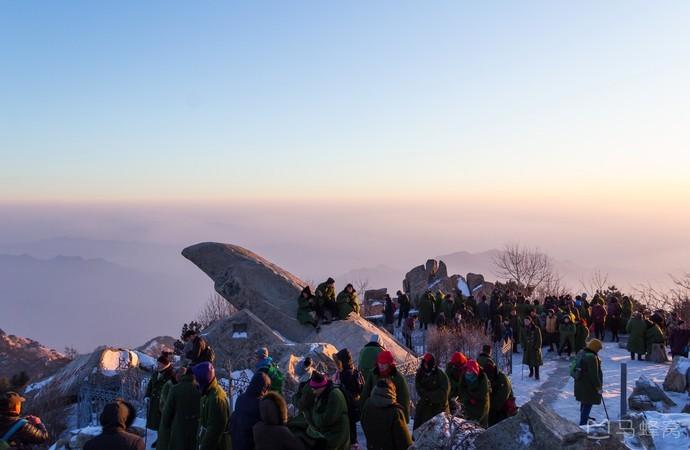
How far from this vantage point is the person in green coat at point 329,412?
21.8ft

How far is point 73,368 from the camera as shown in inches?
594

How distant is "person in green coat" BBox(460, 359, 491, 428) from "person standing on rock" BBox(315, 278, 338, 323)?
8813 mm

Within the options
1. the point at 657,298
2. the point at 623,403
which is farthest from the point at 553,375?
the point at 657,298

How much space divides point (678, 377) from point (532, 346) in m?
3.20

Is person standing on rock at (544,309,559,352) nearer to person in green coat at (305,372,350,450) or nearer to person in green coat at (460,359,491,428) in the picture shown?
person in green coat at (460,359,491,428)

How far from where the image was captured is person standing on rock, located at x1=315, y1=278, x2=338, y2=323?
16.7m

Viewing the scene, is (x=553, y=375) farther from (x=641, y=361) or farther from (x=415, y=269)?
(x=415, y=269)

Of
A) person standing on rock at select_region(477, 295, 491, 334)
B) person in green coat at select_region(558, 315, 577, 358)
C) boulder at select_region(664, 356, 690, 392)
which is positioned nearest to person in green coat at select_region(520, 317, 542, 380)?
person in green coat at select_region(558, 315, 577, 358)

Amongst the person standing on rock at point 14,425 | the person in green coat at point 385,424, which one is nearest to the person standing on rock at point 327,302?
the person in green coat at point 385,424

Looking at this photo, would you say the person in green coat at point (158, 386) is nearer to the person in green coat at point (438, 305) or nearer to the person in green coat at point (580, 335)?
the person in green coat at point (580, 335)

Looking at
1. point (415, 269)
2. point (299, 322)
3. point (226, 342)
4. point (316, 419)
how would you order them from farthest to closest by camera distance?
point (415, 269) → point (299, 322) → point (226, 342) → point (316, 419)

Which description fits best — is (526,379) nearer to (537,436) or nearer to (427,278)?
(537,436)

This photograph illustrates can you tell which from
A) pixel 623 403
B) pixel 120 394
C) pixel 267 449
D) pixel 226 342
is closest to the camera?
pixel 267 449

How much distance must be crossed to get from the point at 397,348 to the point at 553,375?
13.4 feet
